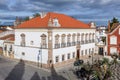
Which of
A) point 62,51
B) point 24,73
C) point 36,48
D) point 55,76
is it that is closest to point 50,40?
point 36,48

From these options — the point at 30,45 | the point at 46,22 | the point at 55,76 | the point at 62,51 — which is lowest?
the point at 55,76

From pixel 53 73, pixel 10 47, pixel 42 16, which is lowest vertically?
pixel 53 73

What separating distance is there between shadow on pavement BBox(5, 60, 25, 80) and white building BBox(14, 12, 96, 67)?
2496mm

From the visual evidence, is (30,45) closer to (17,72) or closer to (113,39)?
(17,72)

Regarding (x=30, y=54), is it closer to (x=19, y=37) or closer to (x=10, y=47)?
(x=19, y=37)

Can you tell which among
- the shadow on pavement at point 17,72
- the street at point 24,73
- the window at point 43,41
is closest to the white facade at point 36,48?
the window at point 43,41

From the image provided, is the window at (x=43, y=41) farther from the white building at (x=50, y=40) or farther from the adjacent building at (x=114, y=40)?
the adjacent building at (x=114, y=40)

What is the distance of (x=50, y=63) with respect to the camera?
39.3m

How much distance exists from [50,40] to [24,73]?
782 centimetres

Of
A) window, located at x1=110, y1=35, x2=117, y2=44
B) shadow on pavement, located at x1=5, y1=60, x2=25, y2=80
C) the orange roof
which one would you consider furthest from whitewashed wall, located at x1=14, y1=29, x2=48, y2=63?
window, located at x1=110, y1=35, x2=117, y2=44

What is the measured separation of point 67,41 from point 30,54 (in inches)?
299

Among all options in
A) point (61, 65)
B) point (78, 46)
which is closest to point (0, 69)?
point (61, 65)

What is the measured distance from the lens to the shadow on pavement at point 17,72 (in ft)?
105

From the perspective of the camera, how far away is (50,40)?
39.2 metres
